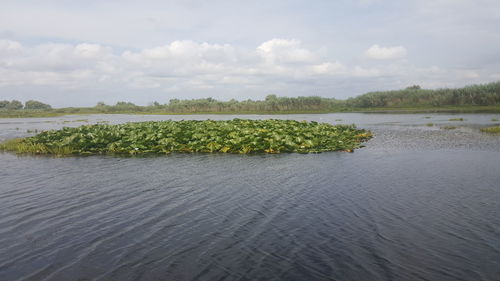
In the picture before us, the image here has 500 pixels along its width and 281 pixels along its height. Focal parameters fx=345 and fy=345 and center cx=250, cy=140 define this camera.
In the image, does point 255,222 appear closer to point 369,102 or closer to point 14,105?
point 369,102

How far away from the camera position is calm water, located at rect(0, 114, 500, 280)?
6012 mm


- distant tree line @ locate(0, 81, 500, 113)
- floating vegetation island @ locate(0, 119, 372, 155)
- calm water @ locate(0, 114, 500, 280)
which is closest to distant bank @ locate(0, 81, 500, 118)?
distant tree line @ locate(0, 81, 500, 113)

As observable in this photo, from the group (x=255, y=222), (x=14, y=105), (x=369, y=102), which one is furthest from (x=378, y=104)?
(x=14, y=105)

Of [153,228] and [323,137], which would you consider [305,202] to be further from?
[323,137]

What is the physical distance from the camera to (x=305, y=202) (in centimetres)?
977

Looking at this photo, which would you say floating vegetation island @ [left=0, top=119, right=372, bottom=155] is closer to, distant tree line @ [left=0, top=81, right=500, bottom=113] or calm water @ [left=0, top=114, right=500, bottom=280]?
calm water @ [left=0, top=114, right=500, bottom=280]

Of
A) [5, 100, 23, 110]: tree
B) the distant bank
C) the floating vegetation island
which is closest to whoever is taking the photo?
the floating vegetation island

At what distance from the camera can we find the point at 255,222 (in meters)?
8.24

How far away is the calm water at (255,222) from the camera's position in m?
6.01

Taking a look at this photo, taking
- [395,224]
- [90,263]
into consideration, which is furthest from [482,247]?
[90,263]

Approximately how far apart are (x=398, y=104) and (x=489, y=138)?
6277 cm

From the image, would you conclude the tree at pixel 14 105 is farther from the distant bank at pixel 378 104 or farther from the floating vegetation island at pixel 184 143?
the floating vegetation island at pixel 184 143

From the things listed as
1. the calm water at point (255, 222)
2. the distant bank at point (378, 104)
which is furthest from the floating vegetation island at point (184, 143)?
the distant bank at point (378, 104)

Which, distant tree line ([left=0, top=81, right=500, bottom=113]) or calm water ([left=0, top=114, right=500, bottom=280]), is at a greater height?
distant tree line ([left=0, top=81, right=500, bottom=113])
